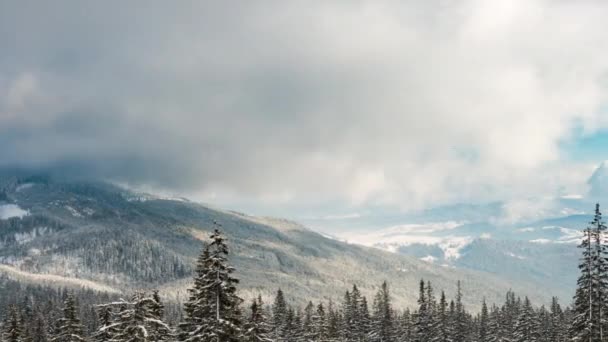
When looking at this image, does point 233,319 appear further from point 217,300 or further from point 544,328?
point 544,328

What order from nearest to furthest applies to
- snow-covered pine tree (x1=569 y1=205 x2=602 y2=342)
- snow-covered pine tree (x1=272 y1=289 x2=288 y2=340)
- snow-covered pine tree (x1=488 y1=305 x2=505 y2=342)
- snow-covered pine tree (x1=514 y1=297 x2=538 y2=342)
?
1. snow-covered pine tree (x1=569 y1=205 x2=602 y2=342)
2. snow-covered pine tree (x1=514 y1=297 x2=538 y2=342)
3. snow-covered pine tree (x1=272 y1=289 x2=288 y2=340)
4. snow-covered pine tree (x1=488 y1=305 x2=505 y2=342)

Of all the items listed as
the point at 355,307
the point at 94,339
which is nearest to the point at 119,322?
the point at 94,339

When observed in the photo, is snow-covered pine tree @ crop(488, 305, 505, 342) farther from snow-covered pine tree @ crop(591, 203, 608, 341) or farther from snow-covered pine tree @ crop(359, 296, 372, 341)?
snow-covered pine tree @ crop(591, 203, 608, 341)

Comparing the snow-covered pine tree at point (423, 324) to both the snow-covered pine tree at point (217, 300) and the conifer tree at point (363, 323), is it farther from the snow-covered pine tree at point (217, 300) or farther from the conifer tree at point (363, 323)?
the snow-covered pine tree at point (217, 300)

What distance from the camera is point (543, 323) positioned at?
146125 millimetres

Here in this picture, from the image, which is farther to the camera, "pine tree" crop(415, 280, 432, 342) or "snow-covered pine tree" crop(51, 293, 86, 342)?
"pine tree" crop(415, 280, 432, 342)

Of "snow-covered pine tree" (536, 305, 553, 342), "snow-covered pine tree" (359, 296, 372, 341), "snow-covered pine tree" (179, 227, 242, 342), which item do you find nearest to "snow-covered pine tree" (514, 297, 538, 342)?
"snow-covered pine tree" (536, 305, 553, 342)

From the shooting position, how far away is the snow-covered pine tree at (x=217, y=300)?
133ft

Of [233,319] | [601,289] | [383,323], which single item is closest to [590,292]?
[601,289]

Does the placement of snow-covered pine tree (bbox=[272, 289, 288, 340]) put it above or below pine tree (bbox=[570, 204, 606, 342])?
below

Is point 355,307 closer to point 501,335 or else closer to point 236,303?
point 501,335

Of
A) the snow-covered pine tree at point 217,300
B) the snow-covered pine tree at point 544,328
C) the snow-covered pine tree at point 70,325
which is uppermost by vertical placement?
the snow-covered pine tree at point 217,300

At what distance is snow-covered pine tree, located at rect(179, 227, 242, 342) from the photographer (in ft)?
133

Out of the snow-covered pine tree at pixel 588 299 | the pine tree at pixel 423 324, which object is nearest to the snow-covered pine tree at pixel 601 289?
the snow-covered pine tree at pixel 588 299
